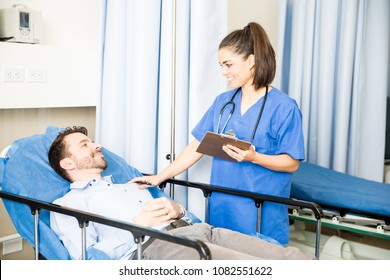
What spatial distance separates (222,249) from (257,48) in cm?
82

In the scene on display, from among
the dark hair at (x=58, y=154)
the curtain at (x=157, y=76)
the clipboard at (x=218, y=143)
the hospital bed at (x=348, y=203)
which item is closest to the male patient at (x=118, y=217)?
the dark hair at (x=58, y=154)

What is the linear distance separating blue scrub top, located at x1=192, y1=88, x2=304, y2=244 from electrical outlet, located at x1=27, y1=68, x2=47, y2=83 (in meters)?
0.89

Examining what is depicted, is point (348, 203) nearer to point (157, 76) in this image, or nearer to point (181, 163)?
point (181, 163)

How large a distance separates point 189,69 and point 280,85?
150 cm

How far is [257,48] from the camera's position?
1910 mm

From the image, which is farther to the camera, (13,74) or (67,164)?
(13,74)

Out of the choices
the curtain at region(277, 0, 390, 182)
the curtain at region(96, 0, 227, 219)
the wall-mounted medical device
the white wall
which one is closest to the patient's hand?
the curtain at region(96, 0, 227, 219)

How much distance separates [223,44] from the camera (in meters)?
1.96

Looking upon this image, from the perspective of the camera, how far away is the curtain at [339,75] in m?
3.47

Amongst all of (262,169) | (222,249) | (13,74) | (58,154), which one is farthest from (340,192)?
(13,74)

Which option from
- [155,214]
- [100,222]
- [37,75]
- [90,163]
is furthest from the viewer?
[37,75]

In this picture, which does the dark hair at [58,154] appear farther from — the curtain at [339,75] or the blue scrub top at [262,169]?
the curtain at [339,75]

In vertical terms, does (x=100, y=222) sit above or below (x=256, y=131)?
below

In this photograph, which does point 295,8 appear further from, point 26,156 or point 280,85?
point 26,156
